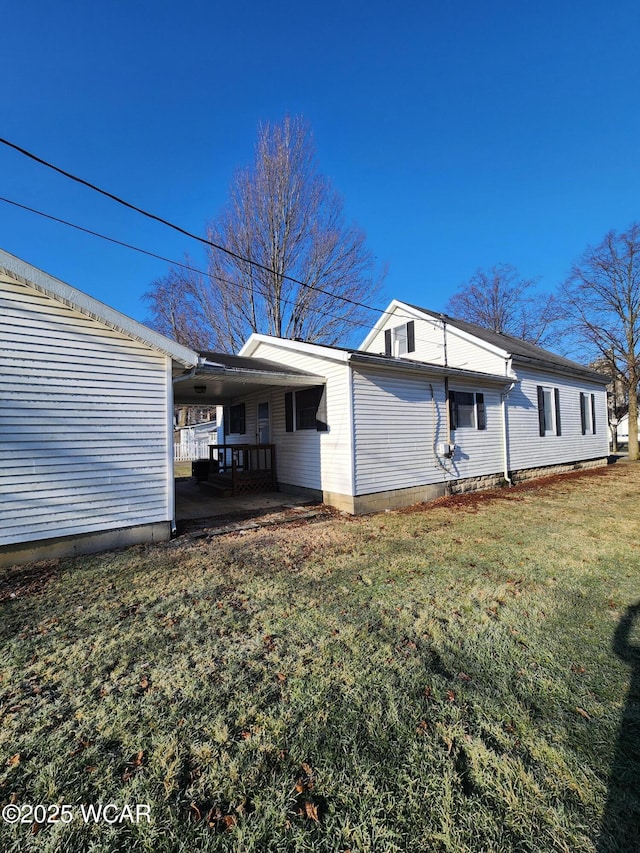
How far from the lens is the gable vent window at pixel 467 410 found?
9.31 m

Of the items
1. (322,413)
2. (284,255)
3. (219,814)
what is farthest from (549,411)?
(219,814)

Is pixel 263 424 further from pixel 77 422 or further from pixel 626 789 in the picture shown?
pixel 626 789

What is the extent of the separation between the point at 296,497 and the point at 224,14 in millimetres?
10181

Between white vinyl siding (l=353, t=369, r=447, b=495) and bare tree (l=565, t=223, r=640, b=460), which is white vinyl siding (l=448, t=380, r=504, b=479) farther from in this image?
bare tree (l=565, t=223, r=640, b=460)

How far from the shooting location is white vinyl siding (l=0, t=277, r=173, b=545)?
460cm

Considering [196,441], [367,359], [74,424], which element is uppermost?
[367,359]

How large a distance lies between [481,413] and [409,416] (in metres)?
3.03

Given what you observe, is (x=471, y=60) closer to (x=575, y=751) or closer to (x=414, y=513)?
(x=414, y=513)

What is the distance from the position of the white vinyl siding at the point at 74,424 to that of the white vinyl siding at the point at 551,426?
10016 millimetres

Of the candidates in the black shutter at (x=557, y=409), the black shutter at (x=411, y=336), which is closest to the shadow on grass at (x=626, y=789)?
the black shutter at (x=411, y=336)

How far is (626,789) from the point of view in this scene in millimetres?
1642

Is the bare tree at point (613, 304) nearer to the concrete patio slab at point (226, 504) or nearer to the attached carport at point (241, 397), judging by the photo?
the attached carport at point (241, 397)

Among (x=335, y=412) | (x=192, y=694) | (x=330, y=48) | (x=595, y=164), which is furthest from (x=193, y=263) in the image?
(x=192, y=694)

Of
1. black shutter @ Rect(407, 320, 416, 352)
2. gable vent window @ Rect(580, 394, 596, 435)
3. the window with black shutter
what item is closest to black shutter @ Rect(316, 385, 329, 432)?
the window with black shutter
